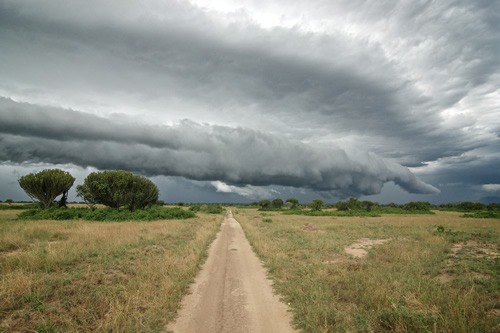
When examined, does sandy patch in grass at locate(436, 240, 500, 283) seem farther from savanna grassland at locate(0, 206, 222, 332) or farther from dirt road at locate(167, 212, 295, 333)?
savanna grassland at locate(0, 206, 222, 332)

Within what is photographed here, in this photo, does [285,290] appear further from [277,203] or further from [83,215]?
[277,203]

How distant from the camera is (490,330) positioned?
727 centimetres

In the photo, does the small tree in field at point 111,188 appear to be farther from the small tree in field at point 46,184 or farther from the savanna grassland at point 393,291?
the savanna grassland at point 393,291

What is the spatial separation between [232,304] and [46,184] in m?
62.6

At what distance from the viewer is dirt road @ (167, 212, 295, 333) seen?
8.25 meters

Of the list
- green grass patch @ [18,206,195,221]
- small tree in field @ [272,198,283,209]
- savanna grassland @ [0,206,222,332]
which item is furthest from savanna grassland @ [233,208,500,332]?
small tree in field @ [272,198,283,209]

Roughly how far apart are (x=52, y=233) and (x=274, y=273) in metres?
21.2

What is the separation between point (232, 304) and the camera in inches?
395

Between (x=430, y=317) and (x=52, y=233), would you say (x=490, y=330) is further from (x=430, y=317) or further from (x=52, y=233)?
(x=52, y=233)

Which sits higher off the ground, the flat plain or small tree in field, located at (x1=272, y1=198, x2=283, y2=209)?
the flat plain

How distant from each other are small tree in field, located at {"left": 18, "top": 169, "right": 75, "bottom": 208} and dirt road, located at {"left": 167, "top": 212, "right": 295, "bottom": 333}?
2206 inches

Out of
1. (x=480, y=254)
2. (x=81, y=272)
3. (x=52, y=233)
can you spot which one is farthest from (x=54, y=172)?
(x=480, y=254)

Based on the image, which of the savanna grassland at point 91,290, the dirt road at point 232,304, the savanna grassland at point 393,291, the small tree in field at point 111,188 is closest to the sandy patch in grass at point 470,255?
the savanna grassland at point 393,291

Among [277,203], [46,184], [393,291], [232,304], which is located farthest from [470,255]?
[277,203]
